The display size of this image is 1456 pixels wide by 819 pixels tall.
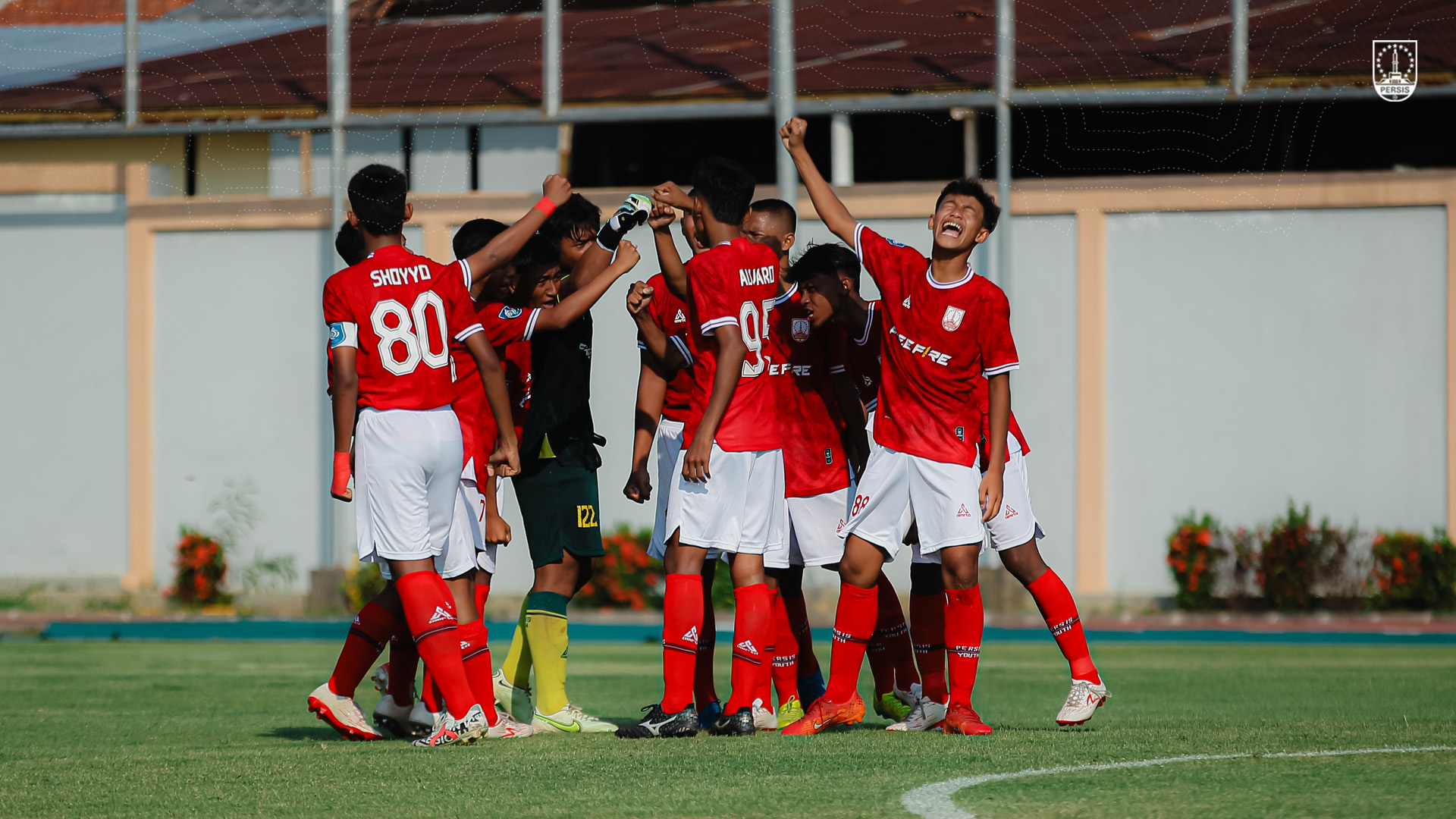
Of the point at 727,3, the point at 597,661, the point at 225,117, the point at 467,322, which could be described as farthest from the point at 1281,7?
the point at 467,322

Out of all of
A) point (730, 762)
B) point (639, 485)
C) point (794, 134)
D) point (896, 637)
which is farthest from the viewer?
point (896, 637)

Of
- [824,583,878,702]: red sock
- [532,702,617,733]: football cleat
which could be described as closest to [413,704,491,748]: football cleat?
[532,702,617,733]: football cleat

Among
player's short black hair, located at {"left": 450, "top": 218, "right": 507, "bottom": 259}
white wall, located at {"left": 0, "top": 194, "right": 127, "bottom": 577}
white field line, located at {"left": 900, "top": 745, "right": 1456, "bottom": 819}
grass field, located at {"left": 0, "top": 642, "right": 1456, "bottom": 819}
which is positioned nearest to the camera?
white field line, located at {"left": 900, "top": 745, "right": 1456, "bottom": 819}

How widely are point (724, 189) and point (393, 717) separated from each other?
2.59m

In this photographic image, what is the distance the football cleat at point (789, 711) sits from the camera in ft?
23.0

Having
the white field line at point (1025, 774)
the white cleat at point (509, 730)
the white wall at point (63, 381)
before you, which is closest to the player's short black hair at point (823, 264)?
the white cleat at point (509, 730)

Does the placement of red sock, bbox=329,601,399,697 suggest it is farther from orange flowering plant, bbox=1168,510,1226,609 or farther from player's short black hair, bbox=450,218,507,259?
orange flowering plant, bbox=1168,510,1226,609

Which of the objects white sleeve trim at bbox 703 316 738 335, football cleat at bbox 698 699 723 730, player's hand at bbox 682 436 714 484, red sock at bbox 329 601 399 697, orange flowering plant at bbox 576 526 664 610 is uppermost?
white sleeve trim at bbox 703 316 738 335

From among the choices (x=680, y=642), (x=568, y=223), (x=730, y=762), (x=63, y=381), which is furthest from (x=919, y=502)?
(x=63, y=381)

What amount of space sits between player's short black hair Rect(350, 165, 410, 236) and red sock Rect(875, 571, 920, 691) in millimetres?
2685

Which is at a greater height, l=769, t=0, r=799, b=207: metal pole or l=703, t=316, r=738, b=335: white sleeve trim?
l=769, t=0, r=799, b=207: metal pole

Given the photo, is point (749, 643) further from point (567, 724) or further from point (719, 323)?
point (719, 323)

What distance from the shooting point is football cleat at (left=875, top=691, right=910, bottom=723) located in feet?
23.9

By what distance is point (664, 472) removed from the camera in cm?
701
